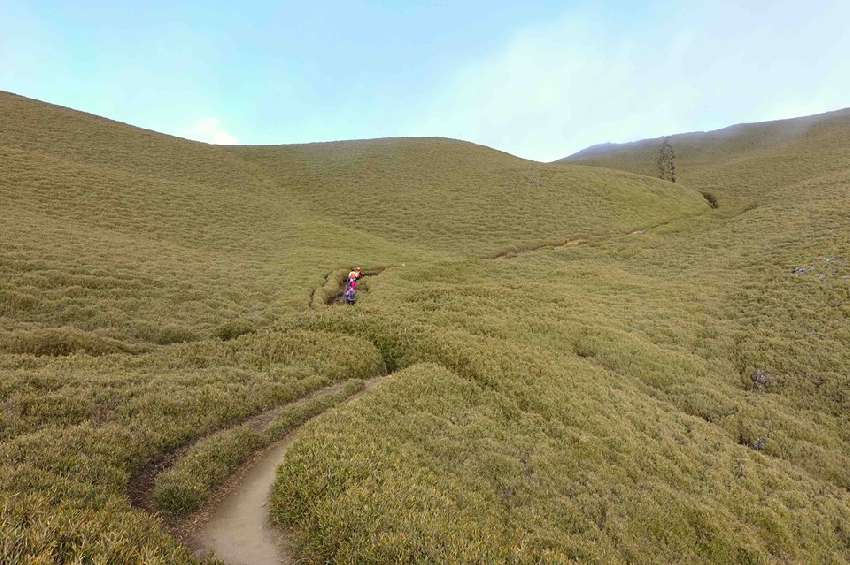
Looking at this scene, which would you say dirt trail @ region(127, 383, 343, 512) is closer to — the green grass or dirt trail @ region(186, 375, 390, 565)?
the green grass

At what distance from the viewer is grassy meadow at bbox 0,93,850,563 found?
33.7ft

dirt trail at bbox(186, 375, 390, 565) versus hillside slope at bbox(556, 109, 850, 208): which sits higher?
hillside slope at bbox(556, 109, 850, 208)

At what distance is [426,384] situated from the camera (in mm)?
17547

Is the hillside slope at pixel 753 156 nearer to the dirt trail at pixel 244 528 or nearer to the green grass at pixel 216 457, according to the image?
the green grass at pixel 216 457

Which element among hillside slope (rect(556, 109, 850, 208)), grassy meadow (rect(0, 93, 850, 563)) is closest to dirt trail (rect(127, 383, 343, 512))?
grassy meadow (rect(0, 93, 850, 563))

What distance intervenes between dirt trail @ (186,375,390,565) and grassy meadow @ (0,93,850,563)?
437 millimetres

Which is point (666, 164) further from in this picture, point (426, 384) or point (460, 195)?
point (426, 384)

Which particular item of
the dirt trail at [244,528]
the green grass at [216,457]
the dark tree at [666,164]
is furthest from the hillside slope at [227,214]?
the dark tree at [666,164]

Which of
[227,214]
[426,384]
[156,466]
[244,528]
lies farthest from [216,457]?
[227,214]

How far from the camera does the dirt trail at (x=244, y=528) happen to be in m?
9.15

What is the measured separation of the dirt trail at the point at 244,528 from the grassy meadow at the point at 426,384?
437 millimetres

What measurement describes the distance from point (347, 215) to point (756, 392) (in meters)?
59.1

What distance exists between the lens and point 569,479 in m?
13.8

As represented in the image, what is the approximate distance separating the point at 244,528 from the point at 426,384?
887 centimetres
